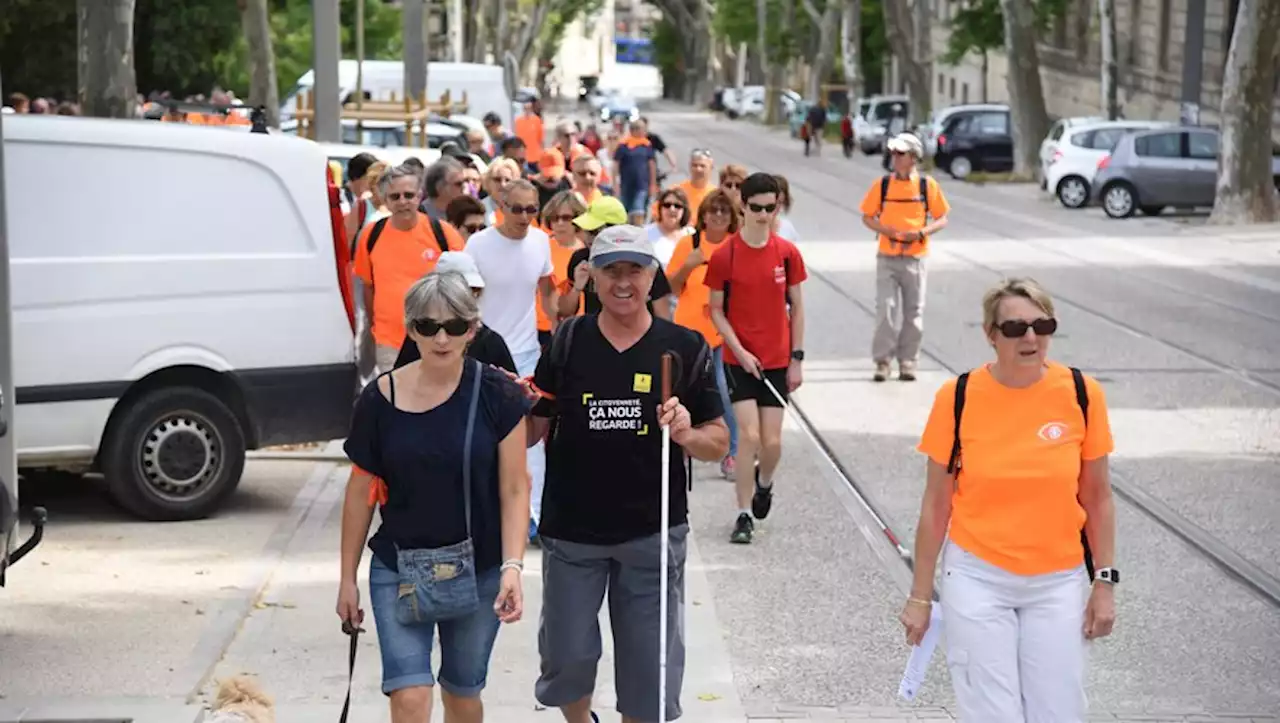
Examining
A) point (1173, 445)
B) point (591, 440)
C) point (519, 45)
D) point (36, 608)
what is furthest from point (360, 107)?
point (519, 45)

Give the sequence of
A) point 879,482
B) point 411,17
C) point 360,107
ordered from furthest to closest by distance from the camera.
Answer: point 411,17 → point 360,107 → point 879,482

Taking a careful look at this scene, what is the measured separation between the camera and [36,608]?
9.27 m

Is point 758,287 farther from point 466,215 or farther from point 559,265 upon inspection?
point 466,215

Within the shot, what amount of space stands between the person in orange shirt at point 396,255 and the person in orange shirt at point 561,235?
24.1 inches

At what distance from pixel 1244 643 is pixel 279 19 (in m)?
43.4

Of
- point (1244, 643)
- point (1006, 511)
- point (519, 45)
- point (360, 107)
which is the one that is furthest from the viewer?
point (519, 45)

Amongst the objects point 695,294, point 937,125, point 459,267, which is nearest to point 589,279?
point 695,294

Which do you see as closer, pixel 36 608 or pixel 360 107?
pixel 36 608

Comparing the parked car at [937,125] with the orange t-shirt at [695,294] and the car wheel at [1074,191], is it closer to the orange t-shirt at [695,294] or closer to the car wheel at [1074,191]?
the car wheel at [1074,191]

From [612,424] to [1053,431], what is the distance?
1.25 m

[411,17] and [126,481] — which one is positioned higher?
[411,17]

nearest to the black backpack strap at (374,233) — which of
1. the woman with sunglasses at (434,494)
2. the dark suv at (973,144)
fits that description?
the woman with sunglasses at (434,494)

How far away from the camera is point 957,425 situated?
5.81m

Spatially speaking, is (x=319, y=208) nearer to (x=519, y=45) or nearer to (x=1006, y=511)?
(x=1006, y=511)
